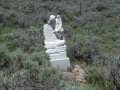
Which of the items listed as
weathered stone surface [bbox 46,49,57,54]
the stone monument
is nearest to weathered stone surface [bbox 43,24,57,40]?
the stone monument

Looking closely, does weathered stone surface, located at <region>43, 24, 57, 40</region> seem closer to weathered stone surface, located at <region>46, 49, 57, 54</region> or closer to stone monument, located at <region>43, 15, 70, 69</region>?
stone monument, located at <region>43, 15, 70, 69</region>

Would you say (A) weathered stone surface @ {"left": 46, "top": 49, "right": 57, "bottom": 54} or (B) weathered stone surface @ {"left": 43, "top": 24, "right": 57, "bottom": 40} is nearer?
(A) weathered stone surface @ {"left": 46, "top": 49, "right": 57, "bottom": 54}

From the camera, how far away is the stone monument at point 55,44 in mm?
7633

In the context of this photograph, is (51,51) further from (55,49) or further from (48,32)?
(48,32)

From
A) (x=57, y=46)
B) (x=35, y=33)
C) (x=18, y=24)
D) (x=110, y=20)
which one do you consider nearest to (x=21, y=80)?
(x=57, y=46)


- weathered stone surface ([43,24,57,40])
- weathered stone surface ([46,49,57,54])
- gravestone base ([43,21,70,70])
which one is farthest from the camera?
weathered stone surface ([43,24,57,40])

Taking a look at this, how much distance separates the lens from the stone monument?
7.63 meters

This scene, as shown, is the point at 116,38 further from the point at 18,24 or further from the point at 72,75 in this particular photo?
the point at 72,75

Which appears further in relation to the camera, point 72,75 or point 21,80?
point 72,75

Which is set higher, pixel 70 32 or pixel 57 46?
pixel 57 46

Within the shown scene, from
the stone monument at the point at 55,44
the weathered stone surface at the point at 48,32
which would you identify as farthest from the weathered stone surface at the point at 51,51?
the weathered stone surface at the point at 48,32

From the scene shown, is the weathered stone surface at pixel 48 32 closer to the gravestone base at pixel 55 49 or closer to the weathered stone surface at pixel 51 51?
the gravestone base at pixel 55 49

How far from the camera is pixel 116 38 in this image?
46.5ft

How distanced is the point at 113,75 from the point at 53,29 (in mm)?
3066
